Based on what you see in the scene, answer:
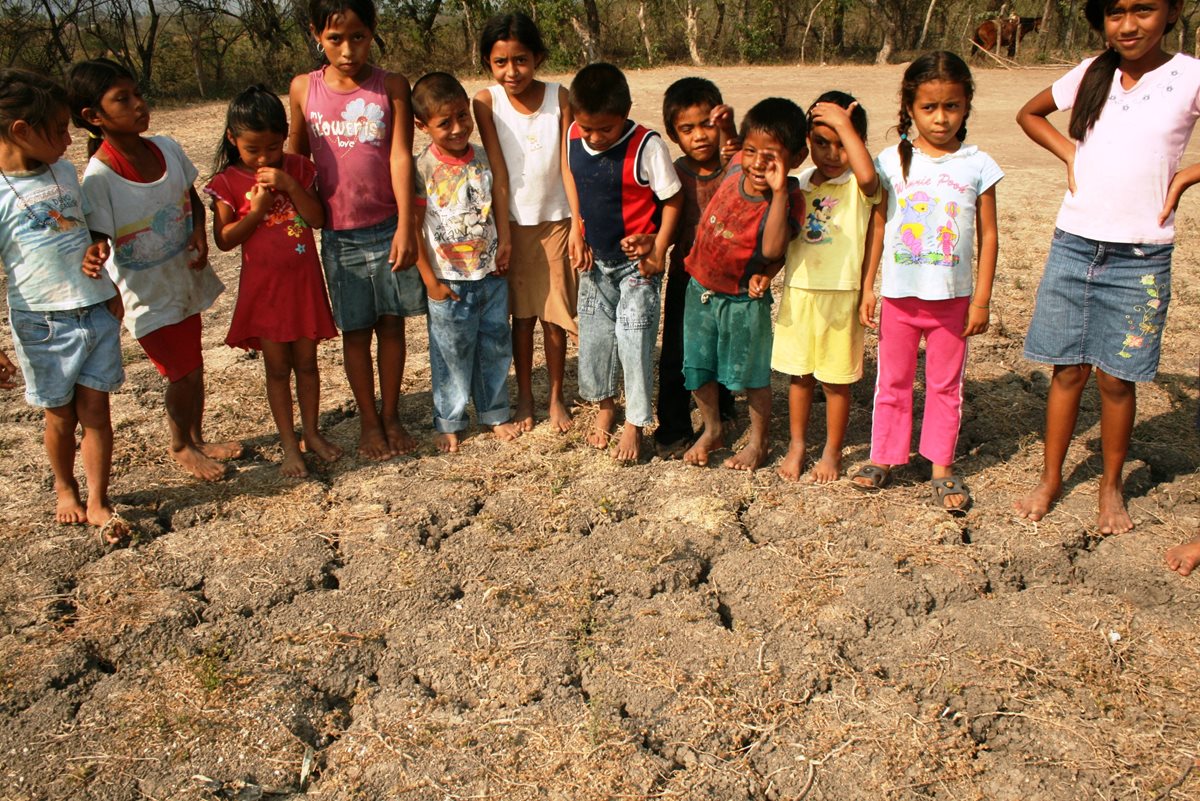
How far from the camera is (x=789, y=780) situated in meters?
2.29

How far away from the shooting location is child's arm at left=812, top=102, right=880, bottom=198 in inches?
121

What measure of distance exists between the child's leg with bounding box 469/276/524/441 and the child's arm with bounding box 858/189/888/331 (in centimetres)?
139

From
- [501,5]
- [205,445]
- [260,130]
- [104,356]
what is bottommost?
[205,445]

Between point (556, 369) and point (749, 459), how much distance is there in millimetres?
925

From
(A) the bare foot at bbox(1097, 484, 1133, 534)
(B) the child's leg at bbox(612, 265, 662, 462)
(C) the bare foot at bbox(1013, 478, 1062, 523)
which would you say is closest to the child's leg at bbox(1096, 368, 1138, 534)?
(A) the bare foot at bbox(1097, 484, 1133, 534)

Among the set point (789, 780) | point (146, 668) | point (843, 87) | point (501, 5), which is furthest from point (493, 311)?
point (501, 5)

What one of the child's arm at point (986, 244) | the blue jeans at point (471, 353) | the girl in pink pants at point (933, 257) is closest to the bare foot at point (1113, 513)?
the girl in pink pants at point (933, 257)

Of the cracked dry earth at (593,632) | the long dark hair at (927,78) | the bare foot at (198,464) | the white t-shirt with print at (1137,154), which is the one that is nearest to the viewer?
the cracked dry earth at (593,632)

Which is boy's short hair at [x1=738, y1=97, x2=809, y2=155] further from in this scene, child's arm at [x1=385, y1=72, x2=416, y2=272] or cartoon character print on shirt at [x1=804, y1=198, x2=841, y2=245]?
child's arm at [x1=385, y1=72, x2=416, y2=272]

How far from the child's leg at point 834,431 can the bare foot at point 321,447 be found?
6.14 feet

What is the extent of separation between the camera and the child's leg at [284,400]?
3.64 m

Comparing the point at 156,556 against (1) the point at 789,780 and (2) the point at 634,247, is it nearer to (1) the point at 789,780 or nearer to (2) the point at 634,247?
(2) the point at 634,247

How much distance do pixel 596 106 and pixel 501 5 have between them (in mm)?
20190

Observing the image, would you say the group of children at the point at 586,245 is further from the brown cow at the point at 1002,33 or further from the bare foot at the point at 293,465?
the brown cow at the point at 1002,33
